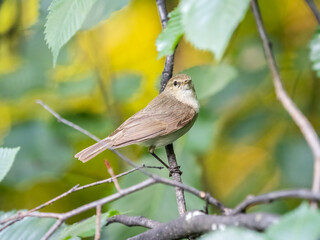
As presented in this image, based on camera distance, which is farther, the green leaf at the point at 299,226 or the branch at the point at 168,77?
the branch at the point at 168,77

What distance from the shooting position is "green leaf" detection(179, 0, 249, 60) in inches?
44.6

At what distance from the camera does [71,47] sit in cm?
464

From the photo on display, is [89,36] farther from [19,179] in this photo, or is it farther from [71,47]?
[19,179]

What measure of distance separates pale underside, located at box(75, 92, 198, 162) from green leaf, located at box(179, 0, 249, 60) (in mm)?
1959

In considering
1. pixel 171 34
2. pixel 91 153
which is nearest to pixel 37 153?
pixel 91 153

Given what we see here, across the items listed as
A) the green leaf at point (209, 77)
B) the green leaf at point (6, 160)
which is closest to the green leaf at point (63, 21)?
the green leaf at point (6, 160)

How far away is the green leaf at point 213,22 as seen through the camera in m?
1.13

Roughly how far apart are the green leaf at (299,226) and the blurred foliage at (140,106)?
89.3 inches

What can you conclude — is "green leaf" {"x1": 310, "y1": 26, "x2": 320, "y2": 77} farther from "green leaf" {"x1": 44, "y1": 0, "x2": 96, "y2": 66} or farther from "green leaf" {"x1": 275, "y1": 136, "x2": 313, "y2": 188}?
"green leaf" {"x1": 275, "y1": 136, "x2": 313, "y2": 188}

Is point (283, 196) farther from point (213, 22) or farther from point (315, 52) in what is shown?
point (315, 52)

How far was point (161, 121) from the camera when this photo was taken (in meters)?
3.60

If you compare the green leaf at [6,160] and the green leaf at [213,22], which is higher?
the green leaf at [213,22]

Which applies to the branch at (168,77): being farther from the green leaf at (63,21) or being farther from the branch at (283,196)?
the branch at (283,196)

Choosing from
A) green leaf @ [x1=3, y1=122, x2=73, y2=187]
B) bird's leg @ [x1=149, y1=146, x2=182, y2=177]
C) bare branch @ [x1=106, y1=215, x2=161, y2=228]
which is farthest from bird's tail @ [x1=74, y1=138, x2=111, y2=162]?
bare branch @ [x1=106, y1=215, x2=161, y2=228]
